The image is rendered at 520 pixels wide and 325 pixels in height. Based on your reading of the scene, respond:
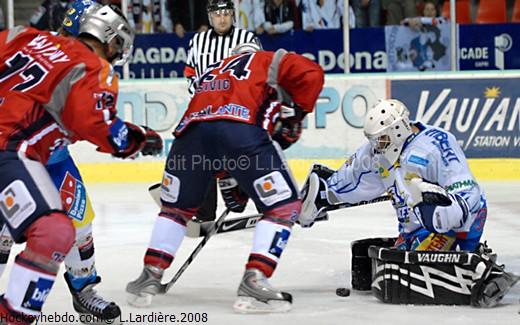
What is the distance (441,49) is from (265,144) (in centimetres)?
569

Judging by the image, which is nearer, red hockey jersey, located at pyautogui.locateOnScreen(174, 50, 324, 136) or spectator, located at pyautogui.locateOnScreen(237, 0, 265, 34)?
red hockey jersey, located at pyautogui.locateOnScreen(174, 50, 324, 136)

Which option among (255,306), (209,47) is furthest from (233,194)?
(209,47)

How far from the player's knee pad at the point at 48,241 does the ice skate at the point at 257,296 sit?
1.02 m

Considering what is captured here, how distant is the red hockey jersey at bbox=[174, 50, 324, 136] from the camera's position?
4.41m

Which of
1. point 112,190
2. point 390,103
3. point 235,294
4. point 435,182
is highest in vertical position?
point 390,103

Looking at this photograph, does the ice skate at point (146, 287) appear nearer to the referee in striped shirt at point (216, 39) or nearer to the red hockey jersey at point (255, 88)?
the red hockey jersey at point (255, 88)

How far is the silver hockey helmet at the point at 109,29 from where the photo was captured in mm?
3877

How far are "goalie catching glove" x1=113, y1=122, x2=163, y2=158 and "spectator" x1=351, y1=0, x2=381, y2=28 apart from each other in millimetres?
6101

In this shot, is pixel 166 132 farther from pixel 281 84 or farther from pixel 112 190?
pixel 281 84

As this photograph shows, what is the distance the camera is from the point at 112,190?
8586 millimetres

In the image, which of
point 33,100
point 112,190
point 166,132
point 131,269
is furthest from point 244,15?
point 33,100

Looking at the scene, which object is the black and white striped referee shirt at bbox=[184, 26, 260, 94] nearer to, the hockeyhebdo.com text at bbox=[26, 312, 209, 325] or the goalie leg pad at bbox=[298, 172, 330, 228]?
the goalie leg pad at bbox=[298, 172, 330, 228]

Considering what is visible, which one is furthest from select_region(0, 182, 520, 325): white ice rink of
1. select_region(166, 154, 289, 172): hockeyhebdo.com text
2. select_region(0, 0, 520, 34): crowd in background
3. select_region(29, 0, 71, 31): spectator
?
select_region(29, 0, 71, 31): spectator

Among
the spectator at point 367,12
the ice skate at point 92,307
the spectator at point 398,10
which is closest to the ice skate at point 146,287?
the ice skate at point 92,307
